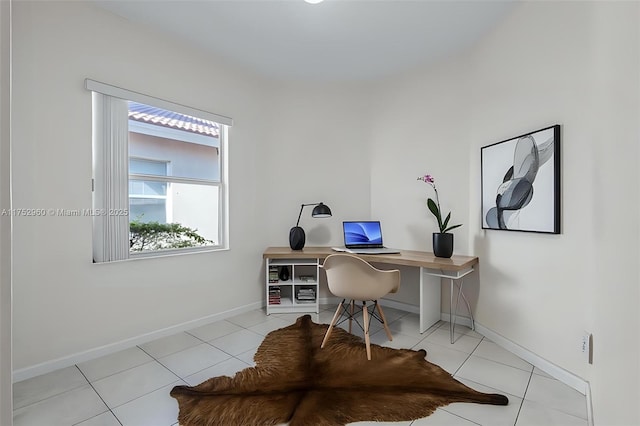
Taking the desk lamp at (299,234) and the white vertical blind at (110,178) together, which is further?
the desk lamp at (299,234)

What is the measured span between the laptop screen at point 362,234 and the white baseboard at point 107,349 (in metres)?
1.52

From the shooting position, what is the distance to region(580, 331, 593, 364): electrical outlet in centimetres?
181

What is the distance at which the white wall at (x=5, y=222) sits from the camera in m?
0.58

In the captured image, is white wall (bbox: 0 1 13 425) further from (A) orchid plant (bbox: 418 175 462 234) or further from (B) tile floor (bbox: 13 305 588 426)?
(A) orchid plant (bbox: 418 175 462 234)

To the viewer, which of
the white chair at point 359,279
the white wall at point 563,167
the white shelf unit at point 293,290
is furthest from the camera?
the white shelf unit at point 293,290

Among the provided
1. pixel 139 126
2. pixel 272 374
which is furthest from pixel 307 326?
pixel 139 126

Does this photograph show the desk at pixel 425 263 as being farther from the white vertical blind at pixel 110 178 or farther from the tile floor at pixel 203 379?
the white vertical blind at pixel 110 178

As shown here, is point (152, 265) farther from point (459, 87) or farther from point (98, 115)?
point (459, 87)

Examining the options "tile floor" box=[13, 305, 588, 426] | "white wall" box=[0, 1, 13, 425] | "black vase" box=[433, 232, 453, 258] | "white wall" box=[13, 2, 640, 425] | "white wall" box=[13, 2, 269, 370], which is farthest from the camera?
"black vase" box=[433, 232, 453, 258]

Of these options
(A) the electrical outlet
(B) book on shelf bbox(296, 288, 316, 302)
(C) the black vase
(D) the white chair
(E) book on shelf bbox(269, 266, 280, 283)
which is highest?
(C) the black vase

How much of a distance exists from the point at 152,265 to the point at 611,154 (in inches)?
123

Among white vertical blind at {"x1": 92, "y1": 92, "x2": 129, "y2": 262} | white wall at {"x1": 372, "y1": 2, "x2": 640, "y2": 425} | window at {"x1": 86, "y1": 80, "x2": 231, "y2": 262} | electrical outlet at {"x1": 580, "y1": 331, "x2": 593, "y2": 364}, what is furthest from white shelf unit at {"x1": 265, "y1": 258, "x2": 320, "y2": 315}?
electrical outlet at {"x1": 580, "y1": 331, "x2": 593, "y2": 364}

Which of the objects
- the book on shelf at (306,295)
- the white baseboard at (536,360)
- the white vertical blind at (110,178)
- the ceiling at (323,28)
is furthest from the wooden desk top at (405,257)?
the ceiling at (323,28)

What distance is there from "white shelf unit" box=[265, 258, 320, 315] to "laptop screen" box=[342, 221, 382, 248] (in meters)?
0.47
